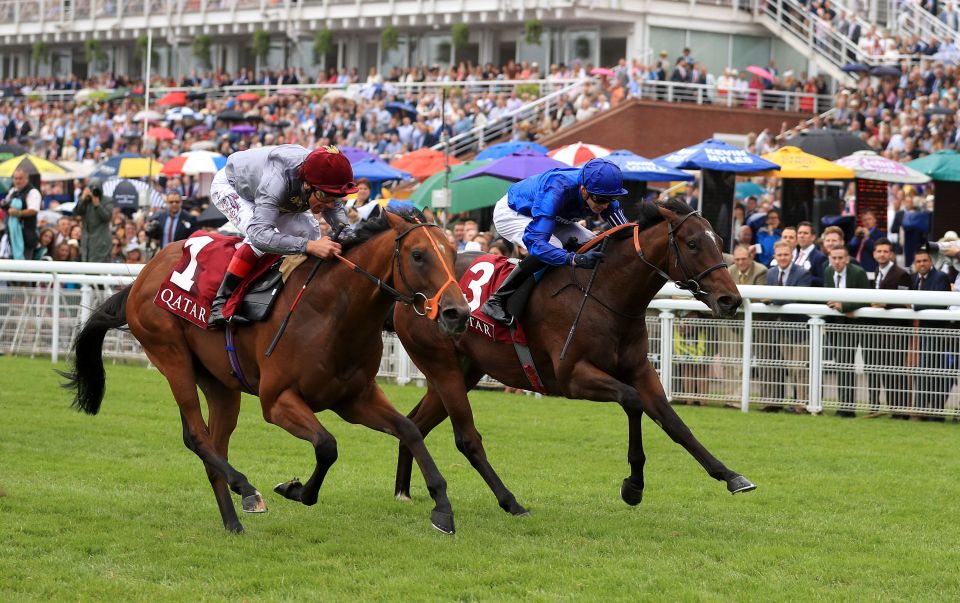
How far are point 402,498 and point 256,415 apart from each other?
→ 346 centimetres

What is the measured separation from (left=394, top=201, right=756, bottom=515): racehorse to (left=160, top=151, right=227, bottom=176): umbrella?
49.4ft

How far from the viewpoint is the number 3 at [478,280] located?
7.62 metres

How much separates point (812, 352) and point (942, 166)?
5.00m

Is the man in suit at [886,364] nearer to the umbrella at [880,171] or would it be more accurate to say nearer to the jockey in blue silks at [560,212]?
the jockey in blue silks at [560,212]

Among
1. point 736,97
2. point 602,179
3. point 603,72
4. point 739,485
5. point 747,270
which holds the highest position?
point 603,72

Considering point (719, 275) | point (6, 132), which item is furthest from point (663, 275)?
point (6, 132)

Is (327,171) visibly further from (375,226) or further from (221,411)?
(221,411)

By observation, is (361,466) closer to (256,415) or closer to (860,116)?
(256,415)

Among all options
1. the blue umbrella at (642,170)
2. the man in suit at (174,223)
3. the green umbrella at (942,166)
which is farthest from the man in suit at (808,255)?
the man in suit at (174,223)

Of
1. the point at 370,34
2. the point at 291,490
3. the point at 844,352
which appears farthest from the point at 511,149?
the point at 370,34

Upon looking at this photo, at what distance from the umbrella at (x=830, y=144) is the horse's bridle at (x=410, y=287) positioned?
10.9m

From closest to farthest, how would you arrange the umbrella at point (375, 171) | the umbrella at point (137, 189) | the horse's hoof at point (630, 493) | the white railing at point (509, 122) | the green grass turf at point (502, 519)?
the green grass turf at point (502, 519) < the horse's hoof at point (630, 493) < the umbrella at point (375, 171) < the umbrella at point (137, 189) < the white railing at point (509, 122)

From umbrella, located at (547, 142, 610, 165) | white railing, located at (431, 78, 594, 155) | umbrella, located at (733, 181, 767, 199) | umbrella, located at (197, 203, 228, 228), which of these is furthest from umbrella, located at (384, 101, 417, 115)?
umbrella, located at (197, 203, 228, 228)

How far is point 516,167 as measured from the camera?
15.7 meters
